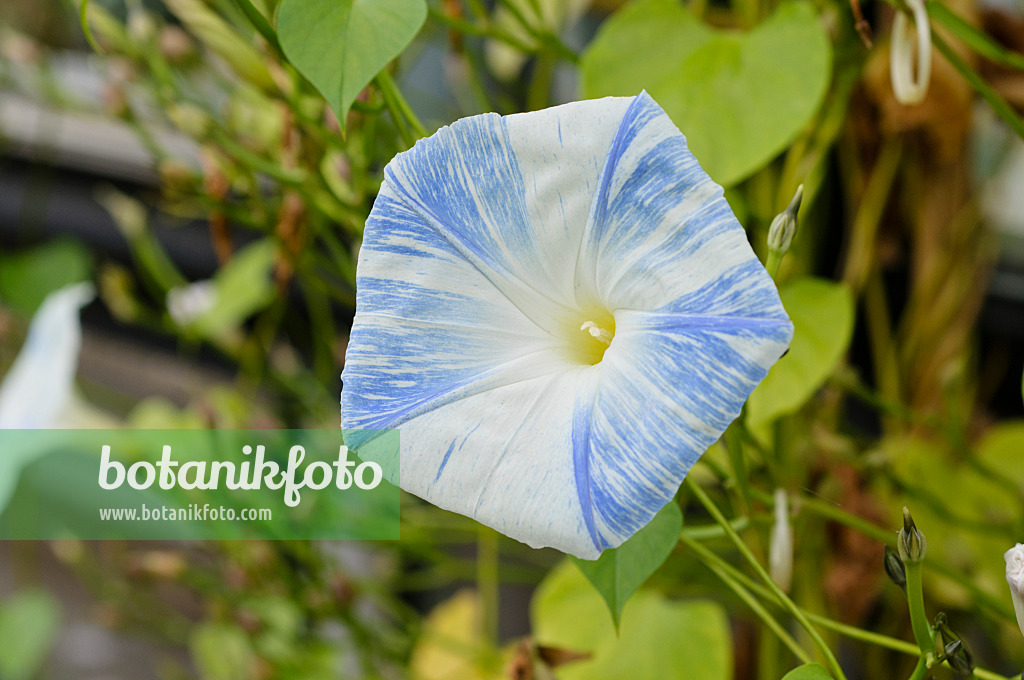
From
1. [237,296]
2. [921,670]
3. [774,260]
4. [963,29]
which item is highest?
[237,296]

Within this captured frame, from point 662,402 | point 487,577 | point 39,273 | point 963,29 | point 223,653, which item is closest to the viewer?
point 662,402

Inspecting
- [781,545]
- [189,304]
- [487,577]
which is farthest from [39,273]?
[781,545]

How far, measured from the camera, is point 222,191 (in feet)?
1.46

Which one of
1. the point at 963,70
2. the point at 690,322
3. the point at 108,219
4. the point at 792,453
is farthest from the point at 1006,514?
the point at 108,219

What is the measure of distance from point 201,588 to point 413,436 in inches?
17.3

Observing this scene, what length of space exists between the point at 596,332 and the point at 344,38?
0.12 m

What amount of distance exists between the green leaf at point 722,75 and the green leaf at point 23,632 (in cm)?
75

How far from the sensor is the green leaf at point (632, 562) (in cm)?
22

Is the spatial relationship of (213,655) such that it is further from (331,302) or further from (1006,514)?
(1006,514)

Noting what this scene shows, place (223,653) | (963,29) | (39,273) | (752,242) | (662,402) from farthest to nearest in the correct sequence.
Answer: (39,273) → (223,653) → (752,242) → (963,29) → (662,402)

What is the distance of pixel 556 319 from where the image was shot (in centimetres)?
23

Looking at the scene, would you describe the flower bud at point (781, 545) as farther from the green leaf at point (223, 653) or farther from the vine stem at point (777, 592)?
the green leaf at point (223, 653)

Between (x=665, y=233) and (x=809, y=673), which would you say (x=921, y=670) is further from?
(x=665, y=233)

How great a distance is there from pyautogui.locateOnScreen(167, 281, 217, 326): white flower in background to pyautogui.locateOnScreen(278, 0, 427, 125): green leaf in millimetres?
426
